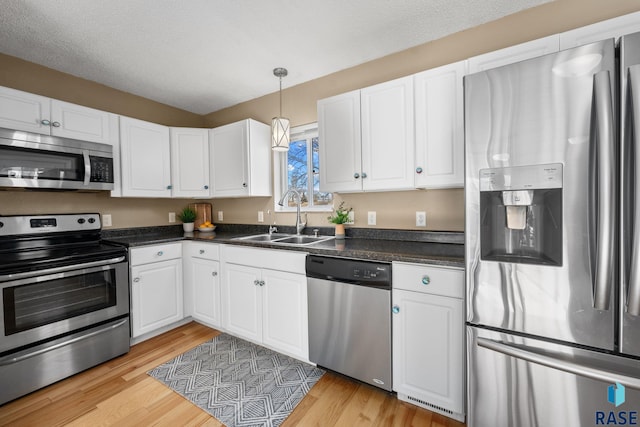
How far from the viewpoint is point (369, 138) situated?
204cm

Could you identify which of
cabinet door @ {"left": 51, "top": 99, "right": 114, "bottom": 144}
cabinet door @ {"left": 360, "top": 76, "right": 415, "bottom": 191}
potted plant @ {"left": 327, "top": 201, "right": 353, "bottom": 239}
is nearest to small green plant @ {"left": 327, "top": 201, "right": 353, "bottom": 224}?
potted plant @ {"left": 327, "top": 201, "right": 353, "bottom": 239}

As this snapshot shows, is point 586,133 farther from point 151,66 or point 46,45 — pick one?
point 46,45

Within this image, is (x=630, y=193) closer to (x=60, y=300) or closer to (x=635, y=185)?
(x=635, y=185)

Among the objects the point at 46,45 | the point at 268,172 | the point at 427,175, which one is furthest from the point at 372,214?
the point at 46,45

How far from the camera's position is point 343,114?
2.15 metres

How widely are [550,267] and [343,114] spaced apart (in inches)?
63.6

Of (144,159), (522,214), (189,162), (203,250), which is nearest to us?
(522,214)

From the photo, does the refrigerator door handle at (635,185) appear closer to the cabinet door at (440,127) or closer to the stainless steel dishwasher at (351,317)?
the cabinet door at (440,127)

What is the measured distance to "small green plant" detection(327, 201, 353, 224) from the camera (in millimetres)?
2396

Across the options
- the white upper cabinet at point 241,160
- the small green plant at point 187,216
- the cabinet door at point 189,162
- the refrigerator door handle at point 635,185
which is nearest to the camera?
the refrigerator door handle at point 635,185

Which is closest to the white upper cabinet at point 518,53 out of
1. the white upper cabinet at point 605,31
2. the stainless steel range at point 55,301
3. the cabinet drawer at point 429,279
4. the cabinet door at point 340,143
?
the white upper cabinet at point 605,31

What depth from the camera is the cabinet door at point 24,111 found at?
195cm

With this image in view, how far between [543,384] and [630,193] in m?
0.81

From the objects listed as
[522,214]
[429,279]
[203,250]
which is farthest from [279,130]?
[522,214]
